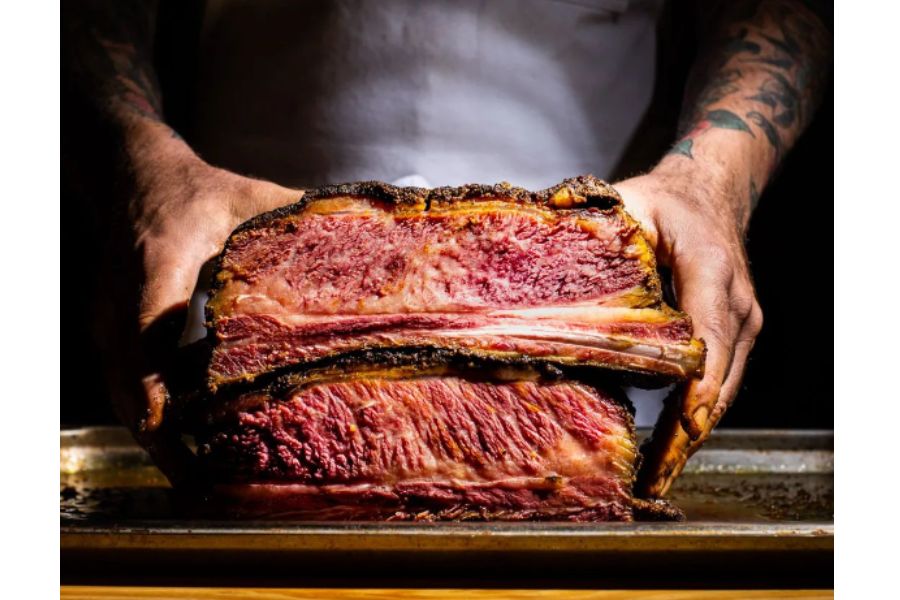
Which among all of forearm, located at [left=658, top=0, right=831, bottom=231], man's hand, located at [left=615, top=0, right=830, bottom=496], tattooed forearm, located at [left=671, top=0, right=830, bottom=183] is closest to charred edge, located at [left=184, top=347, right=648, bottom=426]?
man's hand, located at [left=615, top=0, right=830, bottom=496]

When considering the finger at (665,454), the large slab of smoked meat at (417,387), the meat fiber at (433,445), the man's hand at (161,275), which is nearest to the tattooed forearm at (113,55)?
the man's hand at (161,275)

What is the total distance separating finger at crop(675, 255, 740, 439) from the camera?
6.61 ft

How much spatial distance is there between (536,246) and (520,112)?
5.57 ft

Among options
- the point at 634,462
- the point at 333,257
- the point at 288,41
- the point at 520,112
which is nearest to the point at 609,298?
the point at 634,462

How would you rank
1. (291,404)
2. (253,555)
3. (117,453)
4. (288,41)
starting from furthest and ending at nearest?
1. (288,41)
2. (117,453)
3. (291,404)
4. (253,555)

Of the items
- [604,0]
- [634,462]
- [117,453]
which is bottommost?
[117,453]

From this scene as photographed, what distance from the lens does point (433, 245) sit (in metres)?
1.95

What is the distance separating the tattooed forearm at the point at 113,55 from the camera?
10.1 feet

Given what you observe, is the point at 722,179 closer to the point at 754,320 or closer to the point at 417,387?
the point at 754,320

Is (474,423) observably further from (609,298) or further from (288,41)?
(288,41)

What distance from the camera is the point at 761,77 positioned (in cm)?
326

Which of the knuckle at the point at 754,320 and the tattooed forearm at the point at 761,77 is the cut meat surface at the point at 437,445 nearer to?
the knuckle at the point at 754,320

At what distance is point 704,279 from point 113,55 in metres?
2.29

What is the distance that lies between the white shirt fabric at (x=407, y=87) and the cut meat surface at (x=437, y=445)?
1.68 meters
